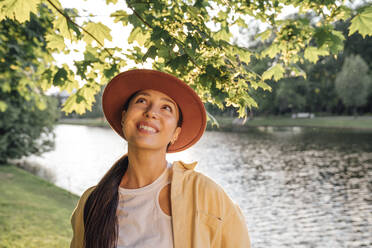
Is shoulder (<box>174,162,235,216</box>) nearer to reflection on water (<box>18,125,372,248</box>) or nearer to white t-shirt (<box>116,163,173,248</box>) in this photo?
white t-shirt (<box>116,163,173,248</box>)

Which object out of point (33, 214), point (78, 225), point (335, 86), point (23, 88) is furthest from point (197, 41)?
point (335, 86)

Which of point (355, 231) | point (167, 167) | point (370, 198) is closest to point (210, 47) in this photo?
point (167, 167)

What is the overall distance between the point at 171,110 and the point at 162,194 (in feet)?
1.67

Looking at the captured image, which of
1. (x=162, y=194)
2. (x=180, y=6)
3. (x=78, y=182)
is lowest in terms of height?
(x=78, y=182)

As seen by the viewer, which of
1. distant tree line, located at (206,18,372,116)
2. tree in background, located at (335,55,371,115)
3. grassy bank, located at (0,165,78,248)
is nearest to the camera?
grassy bank, located at (0,165,78,248)

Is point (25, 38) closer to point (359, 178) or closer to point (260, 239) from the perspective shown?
point (260, 239)

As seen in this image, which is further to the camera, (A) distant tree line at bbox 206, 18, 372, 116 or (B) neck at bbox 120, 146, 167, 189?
(A) distant tree line at bbox 206, 18, 372, 116

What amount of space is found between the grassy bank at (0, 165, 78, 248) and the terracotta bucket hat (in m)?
4.65

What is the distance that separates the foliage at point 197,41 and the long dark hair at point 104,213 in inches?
36.9

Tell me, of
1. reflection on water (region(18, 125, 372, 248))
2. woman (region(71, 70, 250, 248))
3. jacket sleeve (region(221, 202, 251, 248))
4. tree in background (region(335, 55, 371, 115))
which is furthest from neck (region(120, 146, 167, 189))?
tree in background (region(335, 55, 371, 115))

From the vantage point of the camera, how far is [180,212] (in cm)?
174

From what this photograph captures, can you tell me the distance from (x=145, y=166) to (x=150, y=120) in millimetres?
275

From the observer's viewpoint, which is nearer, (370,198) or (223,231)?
(223,231)

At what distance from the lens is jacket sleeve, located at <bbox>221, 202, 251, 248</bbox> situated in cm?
172
